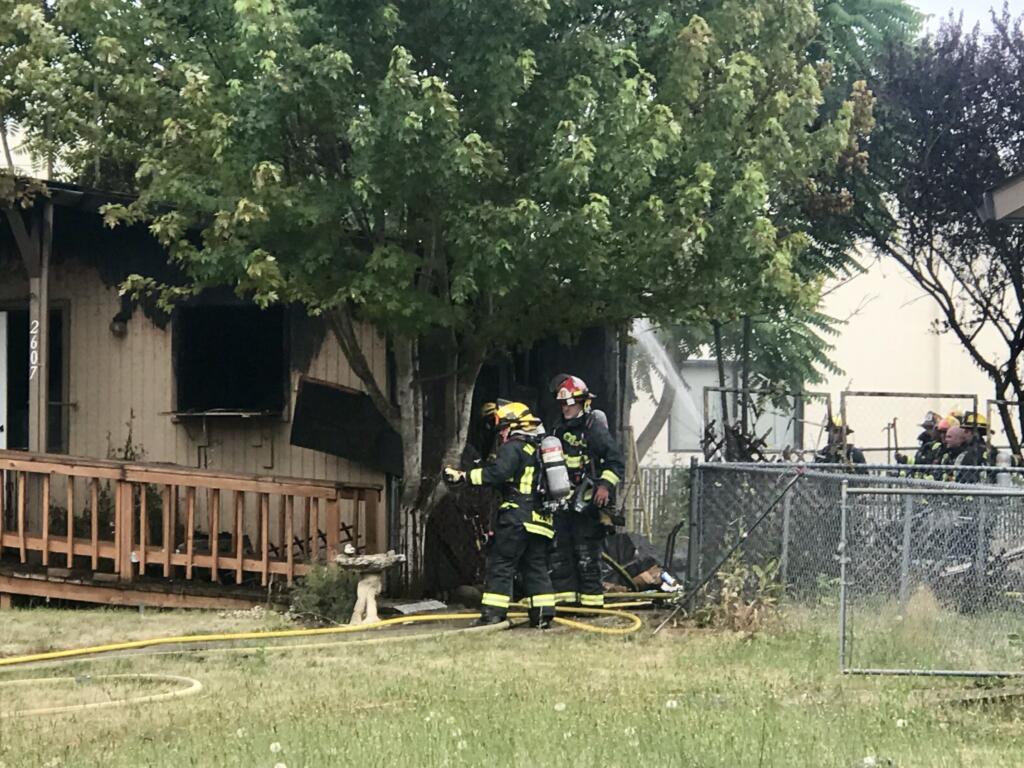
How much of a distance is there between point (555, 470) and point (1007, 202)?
4.31 m

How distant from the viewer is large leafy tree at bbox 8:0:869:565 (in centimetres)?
927

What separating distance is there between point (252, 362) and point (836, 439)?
26.0 ft

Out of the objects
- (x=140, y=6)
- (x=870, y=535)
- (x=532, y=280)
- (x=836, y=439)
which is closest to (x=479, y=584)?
(x=532, y=280)

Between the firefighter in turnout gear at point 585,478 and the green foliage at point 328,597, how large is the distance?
61.7 inches

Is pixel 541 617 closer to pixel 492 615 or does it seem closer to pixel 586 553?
pixel 492 615

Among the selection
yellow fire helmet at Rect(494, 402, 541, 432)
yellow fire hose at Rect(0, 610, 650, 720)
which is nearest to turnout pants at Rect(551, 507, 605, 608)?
yellow fire hose at Rect(0, 610, 650, 720)

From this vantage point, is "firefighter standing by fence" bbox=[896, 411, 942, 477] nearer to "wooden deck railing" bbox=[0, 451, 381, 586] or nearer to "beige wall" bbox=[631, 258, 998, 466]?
"wooden deck railing" bbox=[0, 451, 381, 586]

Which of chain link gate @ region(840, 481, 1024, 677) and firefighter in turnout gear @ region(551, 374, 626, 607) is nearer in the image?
chain link gate @ region(840, 481, 1024, 677)

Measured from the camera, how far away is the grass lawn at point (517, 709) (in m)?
5.37

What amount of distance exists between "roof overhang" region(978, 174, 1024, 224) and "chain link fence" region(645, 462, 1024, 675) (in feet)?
10.3

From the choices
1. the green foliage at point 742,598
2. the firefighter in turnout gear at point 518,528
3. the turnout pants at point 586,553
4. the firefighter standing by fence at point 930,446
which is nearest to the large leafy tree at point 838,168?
the firefighter standing by fence at point 930,446

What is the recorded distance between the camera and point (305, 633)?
30.0 feet

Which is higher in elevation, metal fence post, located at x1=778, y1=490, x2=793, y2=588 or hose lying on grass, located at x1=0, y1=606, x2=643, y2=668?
metal fence post, located at x1=778, y1=490, x2=793, y2=588

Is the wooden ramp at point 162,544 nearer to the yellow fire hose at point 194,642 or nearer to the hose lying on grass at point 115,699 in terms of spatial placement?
the yellow fire hose at point 194,642
